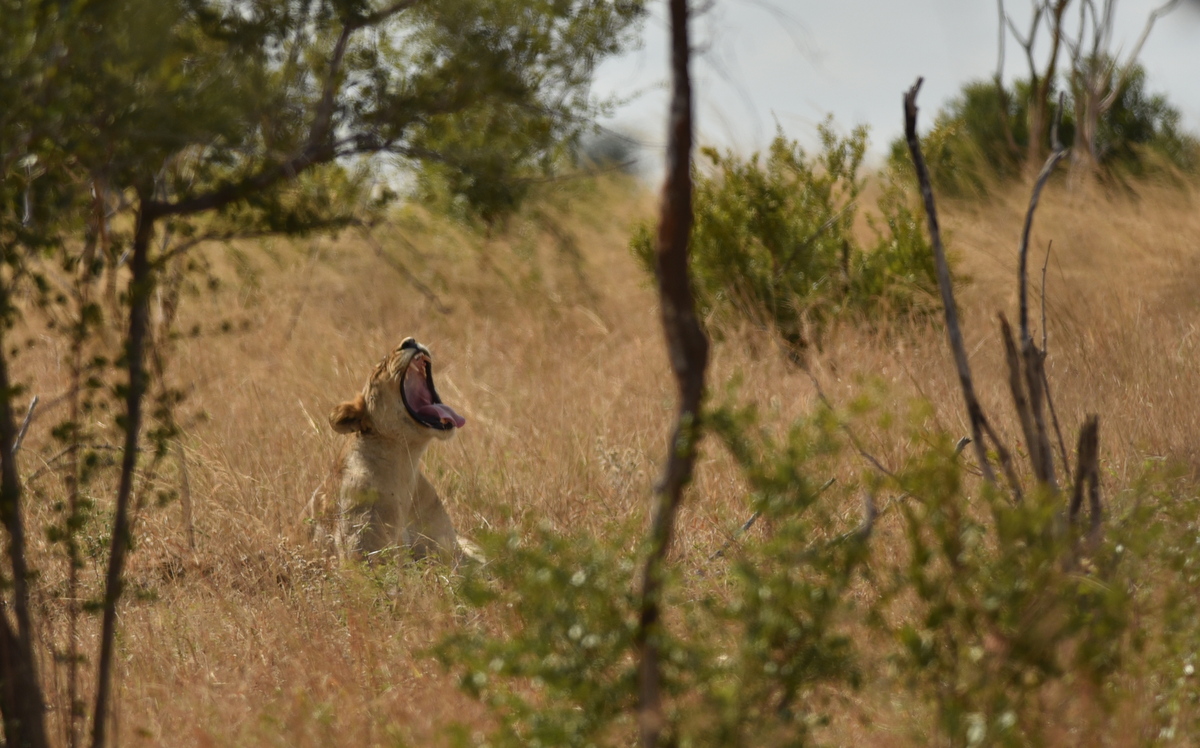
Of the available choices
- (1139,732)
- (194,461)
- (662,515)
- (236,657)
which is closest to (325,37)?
(662,515)

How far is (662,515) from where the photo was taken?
2.52 meters

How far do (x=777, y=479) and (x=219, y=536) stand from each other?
11.4ft

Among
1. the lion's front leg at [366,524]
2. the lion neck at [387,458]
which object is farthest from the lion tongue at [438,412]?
the lion's front leg at [366,524]

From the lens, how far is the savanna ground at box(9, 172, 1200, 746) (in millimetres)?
3562

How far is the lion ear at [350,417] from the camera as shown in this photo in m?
5.38

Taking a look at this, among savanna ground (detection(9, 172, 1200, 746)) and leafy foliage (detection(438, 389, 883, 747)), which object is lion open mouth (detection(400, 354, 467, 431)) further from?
leafy foliage (detection(438, 389, 883, 747))

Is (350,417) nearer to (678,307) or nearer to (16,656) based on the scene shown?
(16,656)

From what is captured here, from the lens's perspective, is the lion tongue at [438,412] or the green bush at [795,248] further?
the green bush at [795,248]

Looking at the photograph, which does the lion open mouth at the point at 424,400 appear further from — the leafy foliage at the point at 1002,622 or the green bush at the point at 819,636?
the leafy foliage at the point at 1002,622

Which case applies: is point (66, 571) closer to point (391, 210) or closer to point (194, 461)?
point (194, 461)

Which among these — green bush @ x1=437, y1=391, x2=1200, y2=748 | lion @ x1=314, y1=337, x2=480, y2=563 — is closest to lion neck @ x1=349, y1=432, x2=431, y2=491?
lion @ x1=314, y1=337, x2=480, y2=563

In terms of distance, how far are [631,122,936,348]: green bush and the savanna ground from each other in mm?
407

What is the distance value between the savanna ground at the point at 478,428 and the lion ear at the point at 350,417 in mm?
473

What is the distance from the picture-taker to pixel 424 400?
5629 mm
